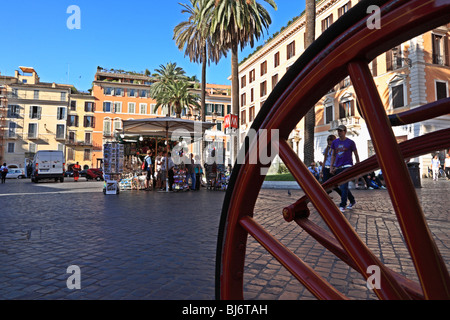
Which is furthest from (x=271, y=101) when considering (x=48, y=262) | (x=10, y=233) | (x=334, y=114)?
(x=334, y=114)

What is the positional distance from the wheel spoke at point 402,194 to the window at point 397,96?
94.1 ft

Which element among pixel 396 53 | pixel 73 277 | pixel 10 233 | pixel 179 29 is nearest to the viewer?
pixel 73 277

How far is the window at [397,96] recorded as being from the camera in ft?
83.9

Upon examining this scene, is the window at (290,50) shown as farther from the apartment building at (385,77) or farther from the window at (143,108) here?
the window at (143,108)

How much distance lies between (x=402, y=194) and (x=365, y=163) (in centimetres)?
57

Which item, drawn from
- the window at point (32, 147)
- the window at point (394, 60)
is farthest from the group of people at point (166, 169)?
the window at point (32, 147)

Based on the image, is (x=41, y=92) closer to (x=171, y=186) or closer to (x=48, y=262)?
(x=171, y=186)

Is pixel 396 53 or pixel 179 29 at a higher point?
pixel 179 29

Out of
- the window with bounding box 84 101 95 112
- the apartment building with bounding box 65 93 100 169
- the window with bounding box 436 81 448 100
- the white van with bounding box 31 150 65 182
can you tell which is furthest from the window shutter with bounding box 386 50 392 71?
the window with bounding box 84 101 95 112

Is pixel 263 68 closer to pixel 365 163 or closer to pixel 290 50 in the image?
pixel 290 50

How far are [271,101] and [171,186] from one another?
1367 centimetres

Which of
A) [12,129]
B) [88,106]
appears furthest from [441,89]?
[12,129]

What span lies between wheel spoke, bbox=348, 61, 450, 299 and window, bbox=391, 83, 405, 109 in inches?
1129
